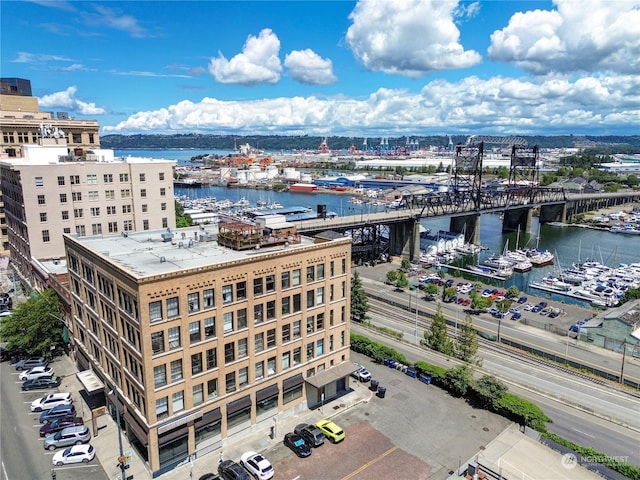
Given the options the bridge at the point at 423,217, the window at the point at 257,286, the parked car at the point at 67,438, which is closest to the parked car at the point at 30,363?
the parked car at the point at 67,438

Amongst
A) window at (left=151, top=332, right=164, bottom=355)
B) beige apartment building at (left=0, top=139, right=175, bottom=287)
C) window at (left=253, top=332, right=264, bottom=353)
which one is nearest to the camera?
→ window at (left=151, top=332, right=164, bottom=355)

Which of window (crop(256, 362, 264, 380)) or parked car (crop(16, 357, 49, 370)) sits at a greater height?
window (crop(256, 362, 264, 380))

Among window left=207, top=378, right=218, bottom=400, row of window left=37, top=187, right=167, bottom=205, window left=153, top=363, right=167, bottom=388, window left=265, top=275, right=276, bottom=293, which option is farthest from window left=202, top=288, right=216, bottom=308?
row of window left=37, top=187, right=167, bottom=205

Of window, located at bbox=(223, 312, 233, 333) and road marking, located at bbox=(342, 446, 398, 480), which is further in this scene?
window, located at bbox=(223, 312, 233, 333)

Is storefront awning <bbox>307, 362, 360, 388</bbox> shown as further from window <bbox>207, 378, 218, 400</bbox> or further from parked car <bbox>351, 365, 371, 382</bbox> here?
window <bbox>207, 378, 218, 400</bbox>

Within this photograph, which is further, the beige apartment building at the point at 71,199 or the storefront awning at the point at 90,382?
the beige apartment building at the point at 71,199

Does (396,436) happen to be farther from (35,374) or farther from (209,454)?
(35,374)

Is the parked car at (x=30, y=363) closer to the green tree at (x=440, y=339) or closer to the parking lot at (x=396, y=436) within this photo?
the parking lot at (x=396, y=436)
